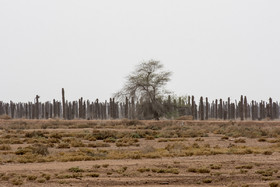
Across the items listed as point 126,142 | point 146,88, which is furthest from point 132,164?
point 146,88

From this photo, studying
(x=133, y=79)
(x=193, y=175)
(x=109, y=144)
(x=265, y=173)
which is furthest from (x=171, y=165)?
(x=133, y=79)

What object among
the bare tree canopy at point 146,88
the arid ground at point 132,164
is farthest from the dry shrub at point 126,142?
the bare tree canopy at point 146,88

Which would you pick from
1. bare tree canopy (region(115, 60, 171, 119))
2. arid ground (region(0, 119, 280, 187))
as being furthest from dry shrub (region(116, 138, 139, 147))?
bare tree canopy (region(115, 60, 171, 119))

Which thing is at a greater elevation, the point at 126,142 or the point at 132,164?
the point at 126,142

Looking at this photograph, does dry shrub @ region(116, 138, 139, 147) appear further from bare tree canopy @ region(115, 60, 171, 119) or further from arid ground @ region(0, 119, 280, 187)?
bare tree canopy @ region(115, 60, 171, 119)

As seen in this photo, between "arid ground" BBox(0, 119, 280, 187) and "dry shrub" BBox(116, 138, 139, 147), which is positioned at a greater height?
"dry shrub" BBox(116, 138, 139, 147)

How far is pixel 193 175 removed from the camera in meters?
17.3

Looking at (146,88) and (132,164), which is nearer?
(132,164)

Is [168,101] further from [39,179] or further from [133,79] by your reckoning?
[39,179]

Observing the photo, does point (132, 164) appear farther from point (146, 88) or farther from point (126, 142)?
point (146, 88)

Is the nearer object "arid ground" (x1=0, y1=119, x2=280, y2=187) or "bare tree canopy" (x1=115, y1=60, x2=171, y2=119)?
"arid ground" (x1=0, y1=119, x2=280, y2=187)

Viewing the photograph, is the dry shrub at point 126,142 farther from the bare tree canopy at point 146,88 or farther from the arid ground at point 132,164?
the bare tree canopy at point 146,88

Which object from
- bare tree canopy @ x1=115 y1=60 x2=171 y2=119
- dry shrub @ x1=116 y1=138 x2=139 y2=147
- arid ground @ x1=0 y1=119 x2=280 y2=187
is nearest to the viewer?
arid ground @ x1=0 y1=119 x2=280 y2=187

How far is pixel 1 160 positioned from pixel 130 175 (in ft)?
21.7
